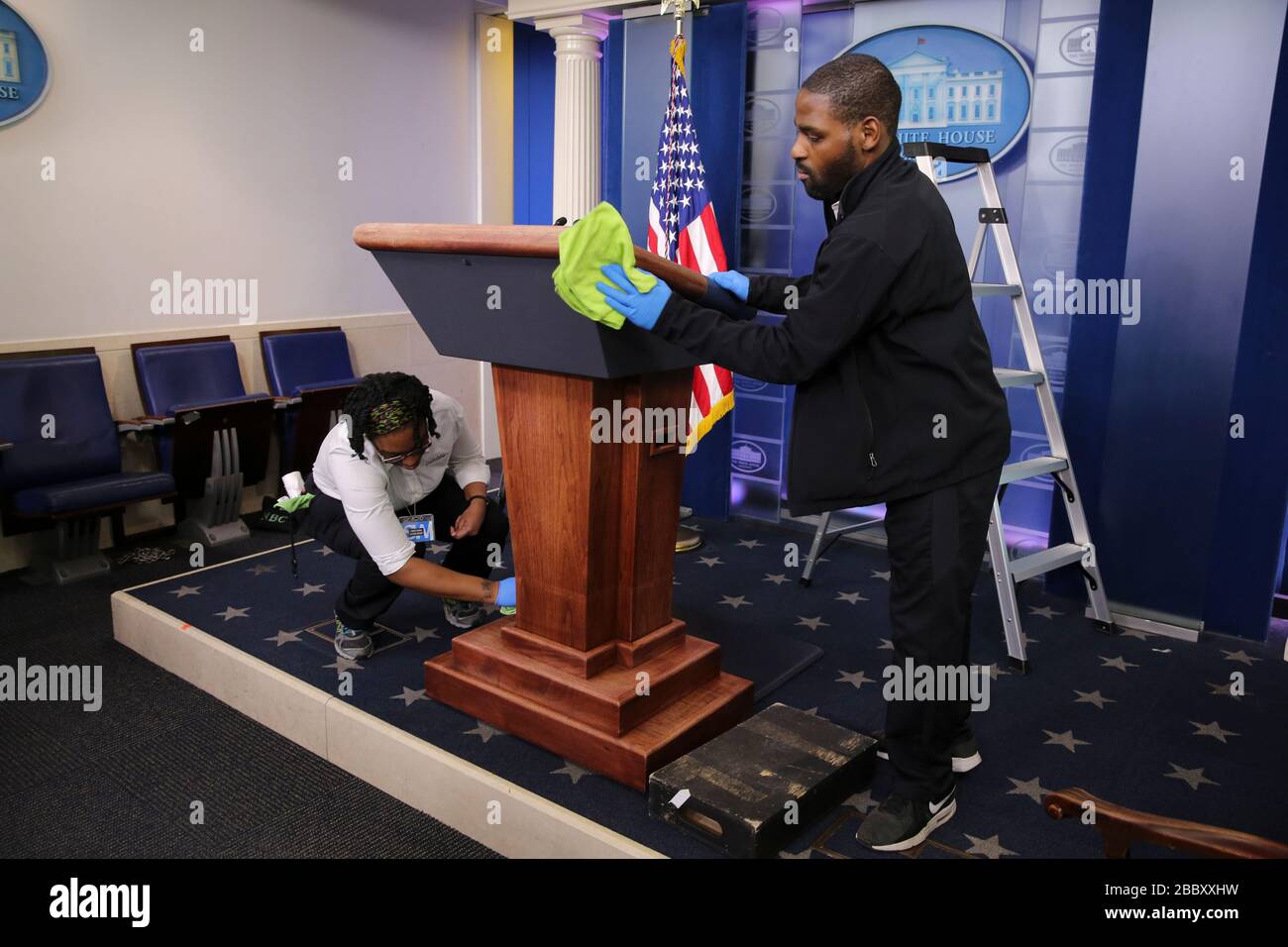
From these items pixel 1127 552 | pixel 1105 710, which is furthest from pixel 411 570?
pixel 1127 552

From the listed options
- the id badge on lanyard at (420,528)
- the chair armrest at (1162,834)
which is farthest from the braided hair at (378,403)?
the chair armrest at (1162,834)

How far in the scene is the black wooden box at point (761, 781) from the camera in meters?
2.15

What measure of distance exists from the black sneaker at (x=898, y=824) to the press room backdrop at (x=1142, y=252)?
6.07ft

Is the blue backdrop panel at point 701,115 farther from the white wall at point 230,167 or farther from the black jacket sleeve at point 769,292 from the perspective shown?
the black jacket sleeve at point 769,292

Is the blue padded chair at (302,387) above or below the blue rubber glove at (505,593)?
above

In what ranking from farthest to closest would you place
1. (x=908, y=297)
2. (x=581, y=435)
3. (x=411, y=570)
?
(x=411, y=570)
(x=581, y=435)
(x=908, y=297)

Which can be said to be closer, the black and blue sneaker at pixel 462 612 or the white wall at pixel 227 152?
the black and blue sneaker at pixel 462 612

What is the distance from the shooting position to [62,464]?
4.10 m

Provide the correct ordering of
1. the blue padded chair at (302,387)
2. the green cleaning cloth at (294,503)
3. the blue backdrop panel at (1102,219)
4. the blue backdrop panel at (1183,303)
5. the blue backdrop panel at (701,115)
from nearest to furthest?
the blue backdrop panel at (1183,303), the green cleaning cloth at (294,503), the blue backdrop panel at (1102,219), the blue backdrop panel at (701,115), the blue padded chair at (302,387)

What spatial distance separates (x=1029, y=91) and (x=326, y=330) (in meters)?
3.53

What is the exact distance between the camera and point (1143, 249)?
3506 mm

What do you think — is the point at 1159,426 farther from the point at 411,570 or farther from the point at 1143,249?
the point at 411,570

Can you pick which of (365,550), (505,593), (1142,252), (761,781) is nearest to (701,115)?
(1142,252)

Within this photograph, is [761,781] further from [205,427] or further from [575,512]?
[205,427]
